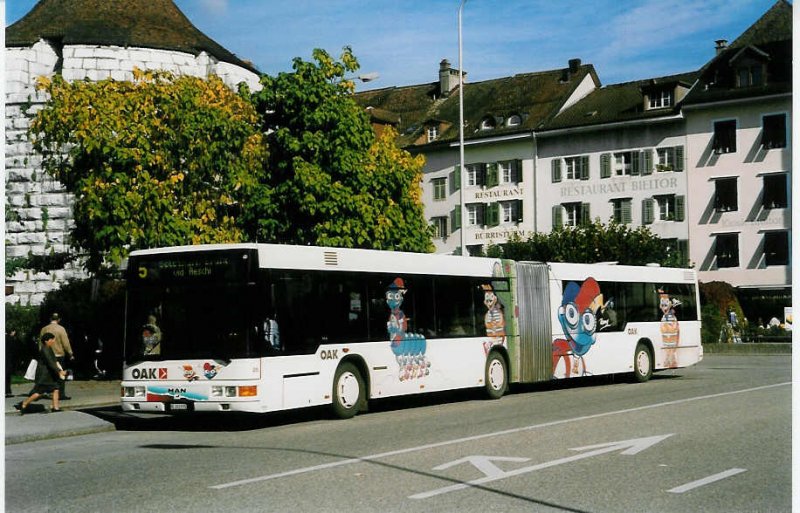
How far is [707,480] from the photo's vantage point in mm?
10086

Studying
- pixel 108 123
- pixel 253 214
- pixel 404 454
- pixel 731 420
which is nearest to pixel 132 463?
pixel 404 454

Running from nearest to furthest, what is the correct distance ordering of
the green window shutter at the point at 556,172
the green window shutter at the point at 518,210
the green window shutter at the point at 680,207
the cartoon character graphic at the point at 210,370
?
the cartoon character graphic at the point at 210,370, the green window shutter at the point at 680,207, the green window shutter at the point at 556,172, the green window shutter at the point at 518,210

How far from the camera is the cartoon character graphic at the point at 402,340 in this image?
19.1 meters

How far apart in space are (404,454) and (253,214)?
1744 cm

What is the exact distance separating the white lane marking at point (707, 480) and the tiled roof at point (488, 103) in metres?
60.5

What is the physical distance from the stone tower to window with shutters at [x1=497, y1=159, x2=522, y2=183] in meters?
24.3

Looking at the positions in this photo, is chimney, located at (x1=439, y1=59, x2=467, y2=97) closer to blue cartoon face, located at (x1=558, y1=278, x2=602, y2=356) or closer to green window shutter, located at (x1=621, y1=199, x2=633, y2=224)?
green window shutter, located at (x1=621, y1=199, x2=633, y2=224)

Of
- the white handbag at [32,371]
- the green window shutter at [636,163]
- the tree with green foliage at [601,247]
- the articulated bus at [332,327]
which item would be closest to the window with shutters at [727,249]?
the tree with green foliage at [601,247]

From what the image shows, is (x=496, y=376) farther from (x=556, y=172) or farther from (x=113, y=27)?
(x=556, y=172)

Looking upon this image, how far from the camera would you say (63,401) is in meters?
21.4

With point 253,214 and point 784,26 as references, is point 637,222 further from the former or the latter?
point 253,214

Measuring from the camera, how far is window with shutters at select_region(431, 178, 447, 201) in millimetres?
74250

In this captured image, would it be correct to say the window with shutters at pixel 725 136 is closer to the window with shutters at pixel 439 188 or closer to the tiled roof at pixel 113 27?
the window with shutters at pixel 439 188

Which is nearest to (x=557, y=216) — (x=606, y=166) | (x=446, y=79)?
(x=606, y=166)
